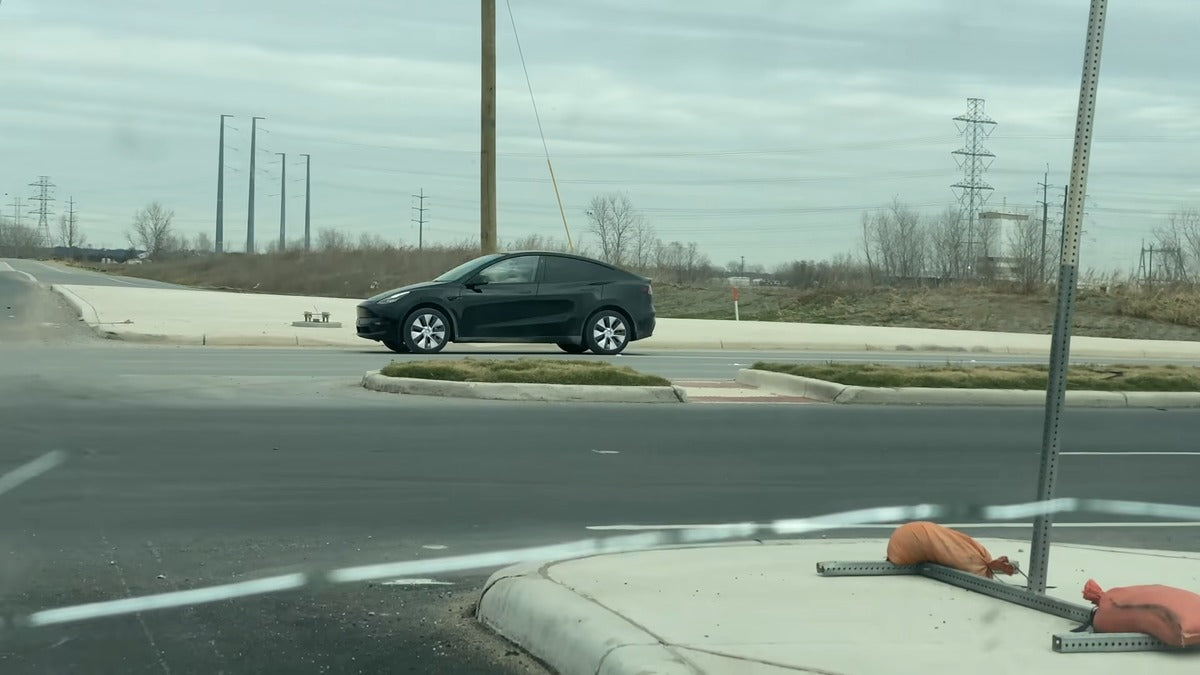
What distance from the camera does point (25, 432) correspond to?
11.4m

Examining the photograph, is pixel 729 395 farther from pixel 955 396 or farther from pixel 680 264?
pixel 680 264

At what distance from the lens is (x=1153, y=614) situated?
5.08 m

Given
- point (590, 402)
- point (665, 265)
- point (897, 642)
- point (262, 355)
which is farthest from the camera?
point (665, 265)

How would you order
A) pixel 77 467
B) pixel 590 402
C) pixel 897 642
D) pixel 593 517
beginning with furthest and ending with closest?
pixel 590 402 → pixel 77 467 → pixel 593 517 → pixel 897 642

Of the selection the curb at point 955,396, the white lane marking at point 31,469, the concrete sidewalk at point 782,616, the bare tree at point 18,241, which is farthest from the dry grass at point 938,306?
the bare tree at point 18,241

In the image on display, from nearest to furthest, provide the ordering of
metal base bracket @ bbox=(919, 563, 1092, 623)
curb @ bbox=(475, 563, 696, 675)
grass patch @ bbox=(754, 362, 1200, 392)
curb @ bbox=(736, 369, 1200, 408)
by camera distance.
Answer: curb @ bbox=(475, 563, 696, 675) → metal base bracket @ bbox=(919, 563, 1092, 623) → curb @ bbox=(736, 369, 1200, 408) → grass patch @ bbox=(754, 362, 1200, 392)

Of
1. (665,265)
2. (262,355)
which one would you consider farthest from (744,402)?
(665,265)

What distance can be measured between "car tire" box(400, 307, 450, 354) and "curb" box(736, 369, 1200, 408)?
5.94 meters

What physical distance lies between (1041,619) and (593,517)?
11.0ft

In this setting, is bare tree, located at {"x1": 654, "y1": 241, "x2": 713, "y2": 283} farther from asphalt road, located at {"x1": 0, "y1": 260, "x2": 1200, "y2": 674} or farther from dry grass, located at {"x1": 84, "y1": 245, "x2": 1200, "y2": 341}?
asphalt road, located at {"x1": 0, "y1": 260, "x2": 1200, "y2": 674}

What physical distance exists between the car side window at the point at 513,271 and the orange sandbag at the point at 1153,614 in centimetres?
1645

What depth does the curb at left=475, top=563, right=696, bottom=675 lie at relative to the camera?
15.9 ft

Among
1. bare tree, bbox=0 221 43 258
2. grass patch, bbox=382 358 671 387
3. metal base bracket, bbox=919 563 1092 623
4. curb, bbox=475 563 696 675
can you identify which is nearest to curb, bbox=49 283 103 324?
grass patch, bbox=382 358 671 387

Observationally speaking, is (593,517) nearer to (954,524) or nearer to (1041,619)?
(954,524)
